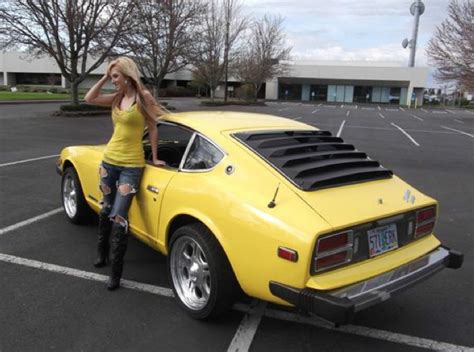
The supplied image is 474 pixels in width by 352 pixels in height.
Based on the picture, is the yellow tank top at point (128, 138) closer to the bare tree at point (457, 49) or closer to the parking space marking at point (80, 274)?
the parking space marking at point (80, 274)

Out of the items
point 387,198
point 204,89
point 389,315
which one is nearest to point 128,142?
point 387,198

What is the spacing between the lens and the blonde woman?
3580 mm

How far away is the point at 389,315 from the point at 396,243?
0.70m

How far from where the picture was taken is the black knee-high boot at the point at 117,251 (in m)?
3.59

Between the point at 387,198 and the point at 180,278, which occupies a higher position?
the point at 387,198

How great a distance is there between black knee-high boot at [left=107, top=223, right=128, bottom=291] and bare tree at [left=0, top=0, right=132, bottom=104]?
62.8 feet

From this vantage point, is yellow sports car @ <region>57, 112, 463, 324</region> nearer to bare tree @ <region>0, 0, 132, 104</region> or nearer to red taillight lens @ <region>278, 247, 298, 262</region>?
red taillight lens @ <region>278, 247, 298, 262</region>

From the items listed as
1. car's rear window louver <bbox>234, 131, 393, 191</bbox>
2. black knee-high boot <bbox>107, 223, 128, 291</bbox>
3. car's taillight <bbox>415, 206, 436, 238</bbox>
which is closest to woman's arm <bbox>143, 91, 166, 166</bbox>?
black knee-high boot <bbox>107, 223, 128, 291</bbox>

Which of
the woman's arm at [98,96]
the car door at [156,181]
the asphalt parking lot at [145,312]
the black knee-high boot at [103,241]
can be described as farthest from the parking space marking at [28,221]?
the woman's arm at [98,96]

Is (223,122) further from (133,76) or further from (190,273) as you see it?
(190,273)

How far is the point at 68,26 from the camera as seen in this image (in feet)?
66.4

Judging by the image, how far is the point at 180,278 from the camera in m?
3.43

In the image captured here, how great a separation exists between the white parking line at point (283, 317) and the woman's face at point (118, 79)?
1.67 meters

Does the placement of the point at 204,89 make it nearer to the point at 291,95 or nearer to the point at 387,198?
the point at 291,95
